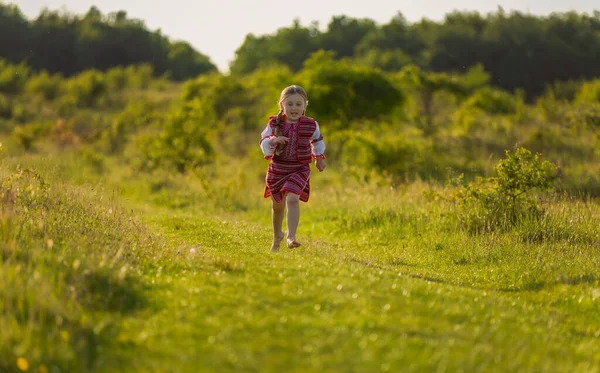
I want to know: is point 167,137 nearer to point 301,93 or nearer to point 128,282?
point 301,93

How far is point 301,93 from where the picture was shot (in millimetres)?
8438

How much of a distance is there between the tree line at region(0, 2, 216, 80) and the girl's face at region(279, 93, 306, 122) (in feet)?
173

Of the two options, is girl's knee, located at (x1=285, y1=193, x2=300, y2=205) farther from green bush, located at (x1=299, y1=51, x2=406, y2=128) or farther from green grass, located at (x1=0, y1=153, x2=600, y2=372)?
green bush, located at (x1=299, y1=51, x2=406, y2=128)

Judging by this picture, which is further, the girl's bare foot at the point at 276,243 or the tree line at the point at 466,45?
the tree line at the point at 466,45

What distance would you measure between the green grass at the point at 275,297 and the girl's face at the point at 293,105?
1.73 m

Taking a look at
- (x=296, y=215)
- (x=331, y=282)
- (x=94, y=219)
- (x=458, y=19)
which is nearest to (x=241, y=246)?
(x=296, y=215)

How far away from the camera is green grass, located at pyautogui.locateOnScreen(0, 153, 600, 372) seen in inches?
169

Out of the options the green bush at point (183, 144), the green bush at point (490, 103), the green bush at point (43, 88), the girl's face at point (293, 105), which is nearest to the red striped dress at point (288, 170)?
the girl's face at point (293, 105)

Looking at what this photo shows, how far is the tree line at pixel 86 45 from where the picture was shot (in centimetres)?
6244

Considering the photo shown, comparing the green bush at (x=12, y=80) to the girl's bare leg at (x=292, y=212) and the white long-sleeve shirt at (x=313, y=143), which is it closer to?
the white long-sleeve shirt at (x=313, y=143)

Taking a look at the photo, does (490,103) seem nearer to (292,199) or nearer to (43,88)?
(43,88)

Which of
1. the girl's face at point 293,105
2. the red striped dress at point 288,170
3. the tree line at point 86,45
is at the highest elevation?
the tree line at point 86,45

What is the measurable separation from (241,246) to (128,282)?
324 cm

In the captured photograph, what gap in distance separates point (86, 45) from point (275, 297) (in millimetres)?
63272
